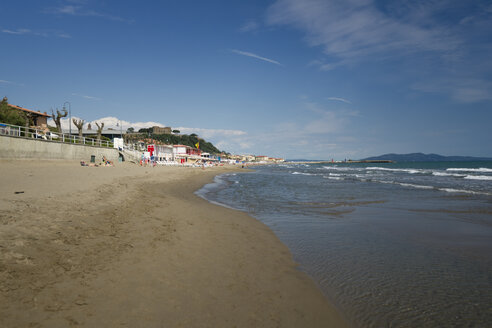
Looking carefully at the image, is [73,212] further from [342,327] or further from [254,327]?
[342,327]

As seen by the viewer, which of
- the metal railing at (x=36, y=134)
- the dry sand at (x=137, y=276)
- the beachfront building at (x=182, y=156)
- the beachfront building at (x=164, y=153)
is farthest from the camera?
the beachfront building at (x=182, y=156)

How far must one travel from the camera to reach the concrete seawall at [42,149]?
18.0 metres

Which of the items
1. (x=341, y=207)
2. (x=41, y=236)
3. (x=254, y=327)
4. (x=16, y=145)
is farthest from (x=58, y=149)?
(x=254, y=327)

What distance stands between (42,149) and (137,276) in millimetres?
23921

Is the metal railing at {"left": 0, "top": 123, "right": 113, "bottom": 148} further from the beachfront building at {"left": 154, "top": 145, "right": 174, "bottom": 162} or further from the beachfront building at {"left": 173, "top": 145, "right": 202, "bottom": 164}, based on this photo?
the beachfront building at {"left": 173, "top": 145, "right": 202, "bottom": 164}

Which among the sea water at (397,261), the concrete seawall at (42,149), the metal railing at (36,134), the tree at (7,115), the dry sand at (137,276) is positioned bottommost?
the sea water at (397,261)

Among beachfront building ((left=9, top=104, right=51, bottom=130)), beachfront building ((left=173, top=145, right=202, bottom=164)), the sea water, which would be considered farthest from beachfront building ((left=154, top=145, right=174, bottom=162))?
the sea water

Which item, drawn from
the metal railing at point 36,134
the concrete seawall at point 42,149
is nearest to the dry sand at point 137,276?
the concrete seawall at point 42,149

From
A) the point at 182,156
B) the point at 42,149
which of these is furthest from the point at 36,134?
the point at 182,156

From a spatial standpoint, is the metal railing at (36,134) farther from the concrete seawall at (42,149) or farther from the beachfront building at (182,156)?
the beachfront building at (182,156)

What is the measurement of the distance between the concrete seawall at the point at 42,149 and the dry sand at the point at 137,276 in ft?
52.9

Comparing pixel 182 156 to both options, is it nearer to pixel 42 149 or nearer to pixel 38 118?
pixel 38 118

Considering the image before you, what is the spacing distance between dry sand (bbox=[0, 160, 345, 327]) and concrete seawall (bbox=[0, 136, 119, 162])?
16111 millimetres

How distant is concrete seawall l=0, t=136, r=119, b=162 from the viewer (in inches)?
707
